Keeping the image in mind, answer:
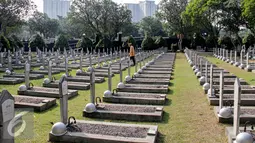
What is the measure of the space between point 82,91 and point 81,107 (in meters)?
2.34

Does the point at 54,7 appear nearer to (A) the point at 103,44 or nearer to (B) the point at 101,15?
(B) the point at 101,15

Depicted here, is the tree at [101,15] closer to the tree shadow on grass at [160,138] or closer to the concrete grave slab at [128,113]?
the concrete grave slab at [128,113]

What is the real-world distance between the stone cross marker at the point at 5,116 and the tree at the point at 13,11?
30662mm

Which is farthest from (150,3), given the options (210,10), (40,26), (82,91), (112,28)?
(82,91)

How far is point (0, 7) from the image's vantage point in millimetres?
31656

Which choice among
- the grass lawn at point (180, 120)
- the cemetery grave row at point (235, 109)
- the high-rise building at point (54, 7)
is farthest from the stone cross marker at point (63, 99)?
the high-rise building at point (54, 7)

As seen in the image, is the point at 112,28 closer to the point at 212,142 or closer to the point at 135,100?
the point at 135,100

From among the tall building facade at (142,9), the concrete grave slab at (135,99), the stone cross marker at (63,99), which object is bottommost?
the concrete grave slab at (135,99)

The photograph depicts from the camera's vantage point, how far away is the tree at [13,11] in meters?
32.3

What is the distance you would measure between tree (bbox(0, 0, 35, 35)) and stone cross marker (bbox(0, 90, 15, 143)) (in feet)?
101

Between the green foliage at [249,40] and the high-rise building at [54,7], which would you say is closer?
the green foliage at [249,40]

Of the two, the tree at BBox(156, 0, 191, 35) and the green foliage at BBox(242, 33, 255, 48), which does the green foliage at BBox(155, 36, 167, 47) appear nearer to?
the tree at BBox(156, 0, 191, 35)

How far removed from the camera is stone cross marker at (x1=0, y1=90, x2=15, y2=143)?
368cm

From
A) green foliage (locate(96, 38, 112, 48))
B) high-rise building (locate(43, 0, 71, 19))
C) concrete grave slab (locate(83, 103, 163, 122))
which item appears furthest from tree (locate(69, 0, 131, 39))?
high-rise building (locate(43, 0, 71, 19))
